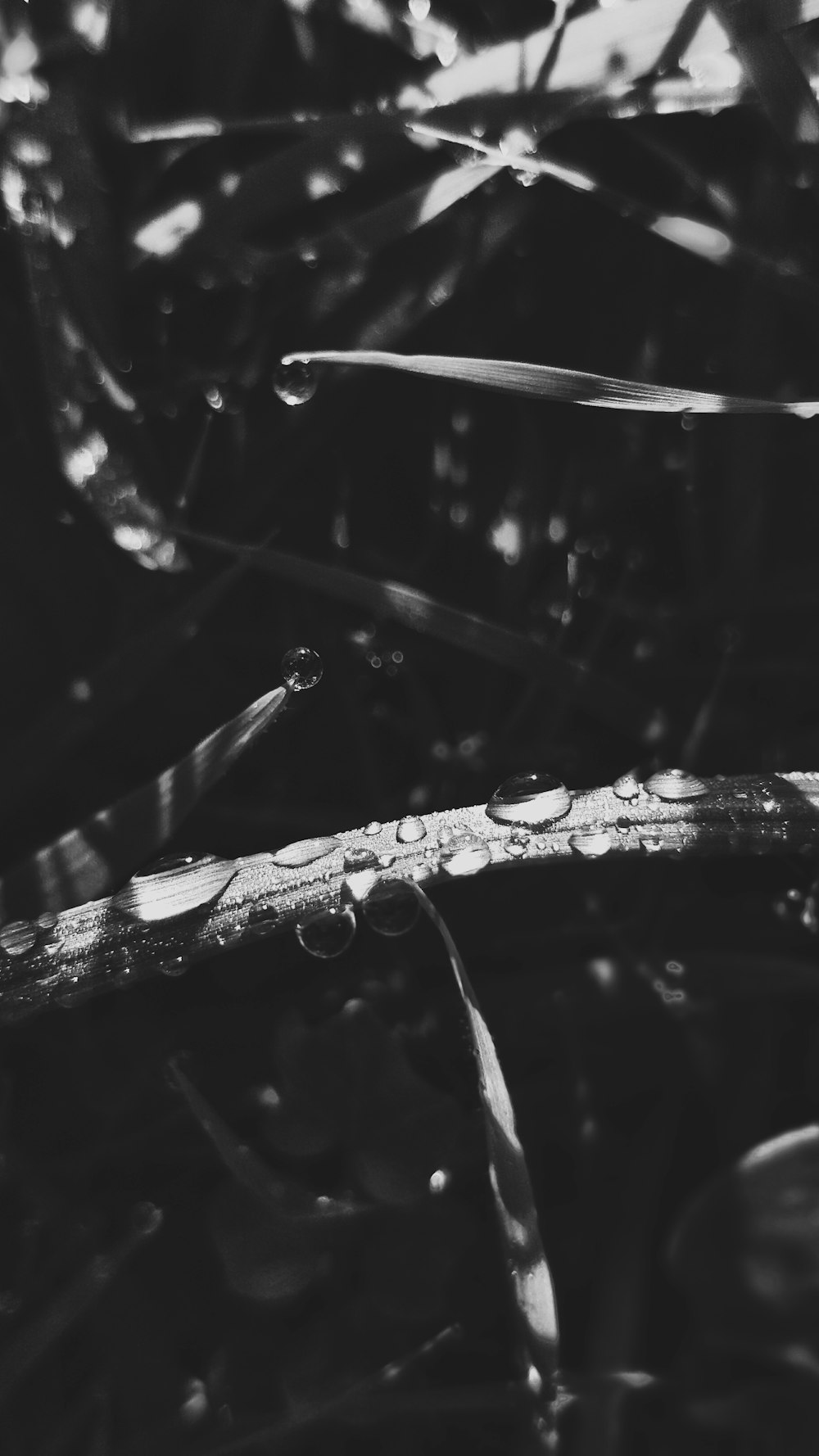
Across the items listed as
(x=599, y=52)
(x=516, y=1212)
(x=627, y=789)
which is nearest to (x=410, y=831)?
(x=627, y=789)

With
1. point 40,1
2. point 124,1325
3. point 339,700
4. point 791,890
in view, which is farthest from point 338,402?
point 124,1325

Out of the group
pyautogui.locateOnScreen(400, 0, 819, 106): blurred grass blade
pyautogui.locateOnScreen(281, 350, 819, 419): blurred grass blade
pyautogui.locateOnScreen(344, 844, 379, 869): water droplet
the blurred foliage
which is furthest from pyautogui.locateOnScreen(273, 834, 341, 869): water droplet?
pyautogui.locateOnScreen(400, 0, 819, 106): blurred grass blade

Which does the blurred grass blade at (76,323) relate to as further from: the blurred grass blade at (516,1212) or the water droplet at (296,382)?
the blurred grass blade at (516,1212)

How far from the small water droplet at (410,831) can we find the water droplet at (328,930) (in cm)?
7

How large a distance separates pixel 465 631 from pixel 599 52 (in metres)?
0.54

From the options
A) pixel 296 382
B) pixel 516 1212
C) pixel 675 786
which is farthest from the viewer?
pixel 296 382

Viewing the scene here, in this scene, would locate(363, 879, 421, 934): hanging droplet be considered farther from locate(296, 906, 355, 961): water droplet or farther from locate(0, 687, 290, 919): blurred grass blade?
locate(0, 687, 290, 919): blurred grass blade

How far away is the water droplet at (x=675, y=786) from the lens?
0.84 m

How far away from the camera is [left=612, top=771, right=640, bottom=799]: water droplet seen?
839 mm

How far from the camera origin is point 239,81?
3.21ft

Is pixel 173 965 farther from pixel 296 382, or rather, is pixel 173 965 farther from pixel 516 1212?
pixel 296 382

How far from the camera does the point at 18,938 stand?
0.79m

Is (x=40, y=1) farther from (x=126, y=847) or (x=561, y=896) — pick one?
(x=561, y=896)

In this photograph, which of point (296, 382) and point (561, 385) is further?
point (296, 382)
